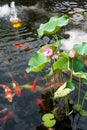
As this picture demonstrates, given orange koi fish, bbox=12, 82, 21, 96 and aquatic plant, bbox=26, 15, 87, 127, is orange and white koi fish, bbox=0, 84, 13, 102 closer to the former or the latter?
orange koi fish, bbox=12, 82, 21, 96

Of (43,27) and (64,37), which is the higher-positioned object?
(43,27)

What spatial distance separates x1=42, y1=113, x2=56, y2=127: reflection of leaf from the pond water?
0.10 meters

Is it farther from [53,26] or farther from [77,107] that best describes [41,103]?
[53,26]

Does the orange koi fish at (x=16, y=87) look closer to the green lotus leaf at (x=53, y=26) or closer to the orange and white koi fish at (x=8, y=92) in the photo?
the orange and white koi fish at (x=8, y=92)

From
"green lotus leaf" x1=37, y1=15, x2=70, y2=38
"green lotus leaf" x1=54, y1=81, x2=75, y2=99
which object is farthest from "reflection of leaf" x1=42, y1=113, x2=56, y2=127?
"green lotus leaf" x1=37, y1=15, x2=70, y2=38

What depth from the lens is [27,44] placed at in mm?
5016

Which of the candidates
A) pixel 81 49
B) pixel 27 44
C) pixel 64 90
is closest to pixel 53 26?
pixel 81 49

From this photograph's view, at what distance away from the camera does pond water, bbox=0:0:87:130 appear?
3393mm

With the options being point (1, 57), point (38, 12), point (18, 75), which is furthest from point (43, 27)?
point (38, 12)

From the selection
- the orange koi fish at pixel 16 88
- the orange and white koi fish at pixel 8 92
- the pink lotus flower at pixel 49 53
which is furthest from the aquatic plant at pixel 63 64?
the orange and white koi fish at pixel 8 92

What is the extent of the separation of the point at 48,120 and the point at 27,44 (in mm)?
2034

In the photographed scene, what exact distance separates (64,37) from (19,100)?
198cm

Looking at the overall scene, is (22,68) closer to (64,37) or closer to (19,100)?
(19,100)

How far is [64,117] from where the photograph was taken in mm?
3395
